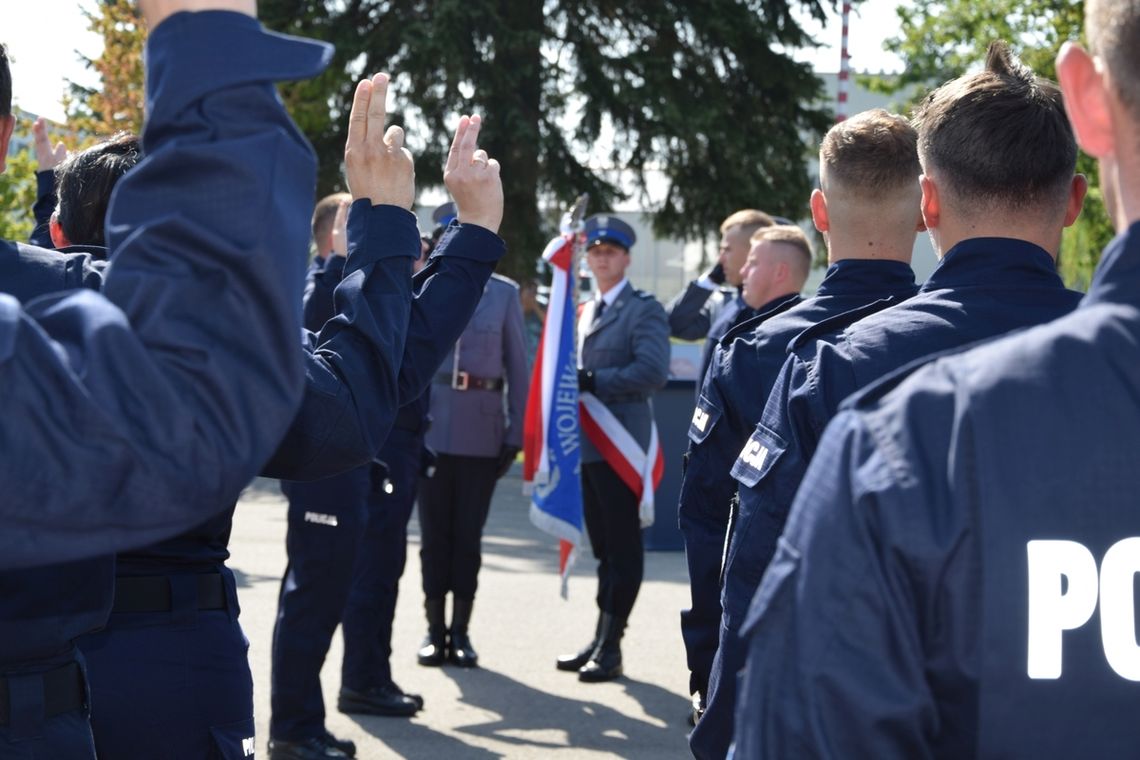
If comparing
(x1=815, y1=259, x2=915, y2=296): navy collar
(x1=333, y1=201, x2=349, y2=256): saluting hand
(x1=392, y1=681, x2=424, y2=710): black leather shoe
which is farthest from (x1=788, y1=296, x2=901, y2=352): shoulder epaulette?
(x1=392, y1=681, x2=424, y2=710): black leather shoe

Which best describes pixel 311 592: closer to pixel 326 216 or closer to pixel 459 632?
pixel 326 216

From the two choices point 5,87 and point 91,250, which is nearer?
point 5,87

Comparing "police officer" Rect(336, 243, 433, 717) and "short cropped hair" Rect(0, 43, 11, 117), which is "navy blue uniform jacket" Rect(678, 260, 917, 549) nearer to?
"short cropped hair" Rect(0, 43, 11, 117)

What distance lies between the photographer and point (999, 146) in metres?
2.63

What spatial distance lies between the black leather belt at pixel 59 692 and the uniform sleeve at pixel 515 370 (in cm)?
525

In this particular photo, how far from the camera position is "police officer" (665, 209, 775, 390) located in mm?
6941

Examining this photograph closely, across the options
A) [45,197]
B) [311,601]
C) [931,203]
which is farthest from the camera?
[311,601]

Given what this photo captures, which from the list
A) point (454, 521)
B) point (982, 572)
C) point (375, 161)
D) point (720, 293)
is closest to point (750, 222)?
point (720, 293)

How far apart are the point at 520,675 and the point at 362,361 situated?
4794mm

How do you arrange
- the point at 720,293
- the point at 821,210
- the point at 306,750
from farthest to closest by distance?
1. the point at 720,293
2. the point at 306,750
3. the point at 821,210

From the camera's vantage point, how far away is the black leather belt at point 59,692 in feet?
6.85

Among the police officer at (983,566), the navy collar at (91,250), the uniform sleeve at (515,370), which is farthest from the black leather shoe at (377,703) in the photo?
the police officer at (983,566)

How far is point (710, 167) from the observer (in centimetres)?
2181

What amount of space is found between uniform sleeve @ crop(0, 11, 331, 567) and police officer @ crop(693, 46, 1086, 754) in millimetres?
1406
